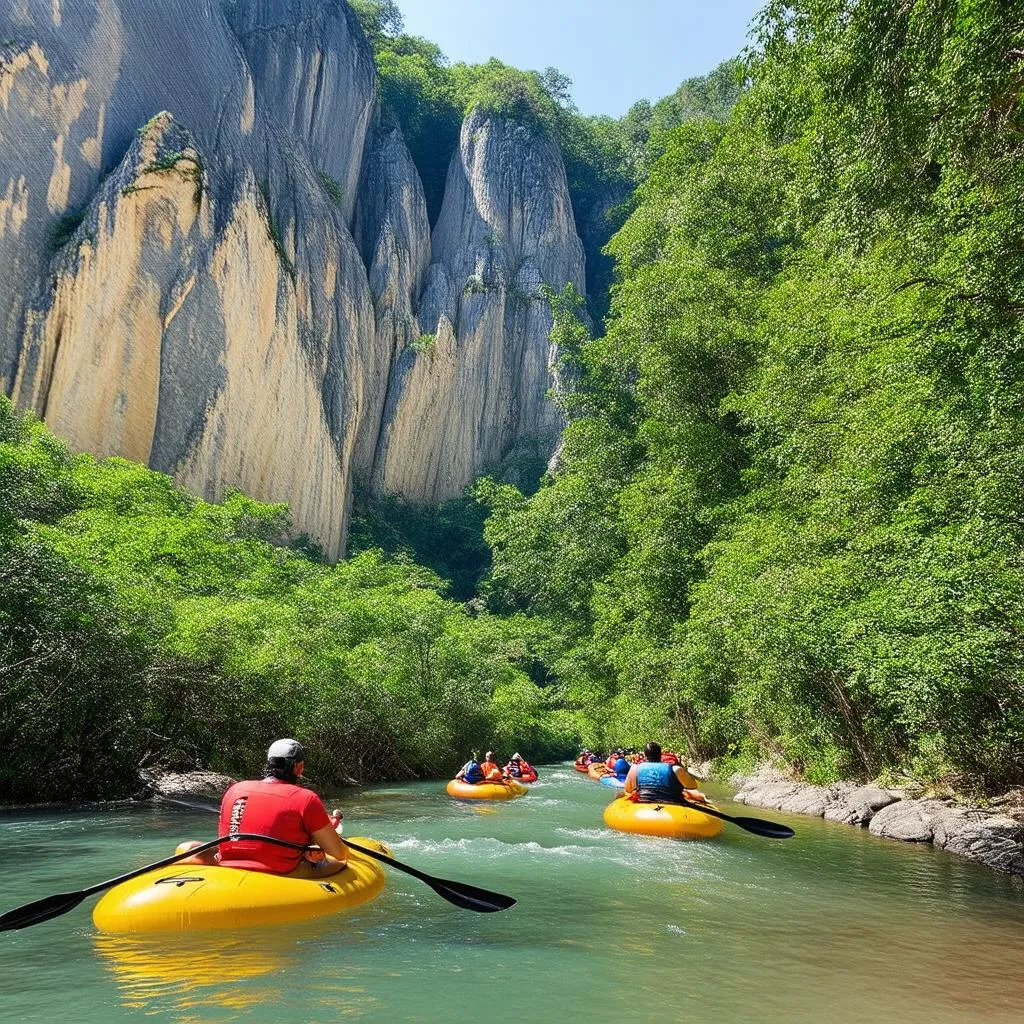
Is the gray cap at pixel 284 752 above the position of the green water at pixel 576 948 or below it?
above

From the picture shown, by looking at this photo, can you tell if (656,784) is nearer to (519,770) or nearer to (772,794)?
(772,794)

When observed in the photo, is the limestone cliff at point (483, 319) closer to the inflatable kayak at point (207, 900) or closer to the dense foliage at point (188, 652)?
the dense foliage at point (188, 652)

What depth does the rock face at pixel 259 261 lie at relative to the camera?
23516mm

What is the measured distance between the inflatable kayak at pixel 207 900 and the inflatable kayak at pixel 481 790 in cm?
870

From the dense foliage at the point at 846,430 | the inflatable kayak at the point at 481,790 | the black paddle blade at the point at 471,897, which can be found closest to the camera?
the black paddle blade at the point at 471,897

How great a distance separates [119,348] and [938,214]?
866 inches

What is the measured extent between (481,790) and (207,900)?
9.36 metres

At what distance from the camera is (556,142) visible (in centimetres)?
4753

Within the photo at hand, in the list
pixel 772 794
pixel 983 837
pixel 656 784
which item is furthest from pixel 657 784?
pixel 772 794

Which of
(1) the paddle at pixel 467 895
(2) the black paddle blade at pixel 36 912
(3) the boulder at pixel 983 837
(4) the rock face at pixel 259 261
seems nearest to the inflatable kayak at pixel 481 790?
(3) the boulder at pixel 983 837

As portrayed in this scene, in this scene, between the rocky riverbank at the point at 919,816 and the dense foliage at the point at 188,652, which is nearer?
the rocky riverbank at the point at 919,816

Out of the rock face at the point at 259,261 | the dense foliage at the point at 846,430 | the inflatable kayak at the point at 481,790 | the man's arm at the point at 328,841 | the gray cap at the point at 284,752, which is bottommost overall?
the inflatable kayak at the point at 481,790

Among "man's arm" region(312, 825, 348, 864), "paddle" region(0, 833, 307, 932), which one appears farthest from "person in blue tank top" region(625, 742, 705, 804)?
"paddle" region(0, 833, 307, 932)

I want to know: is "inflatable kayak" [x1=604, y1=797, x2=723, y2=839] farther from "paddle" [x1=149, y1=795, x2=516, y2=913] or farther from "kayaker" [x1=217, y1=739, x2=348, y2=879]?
"kayaker" [x1=217, y1=739, x2=348, y2=879]
